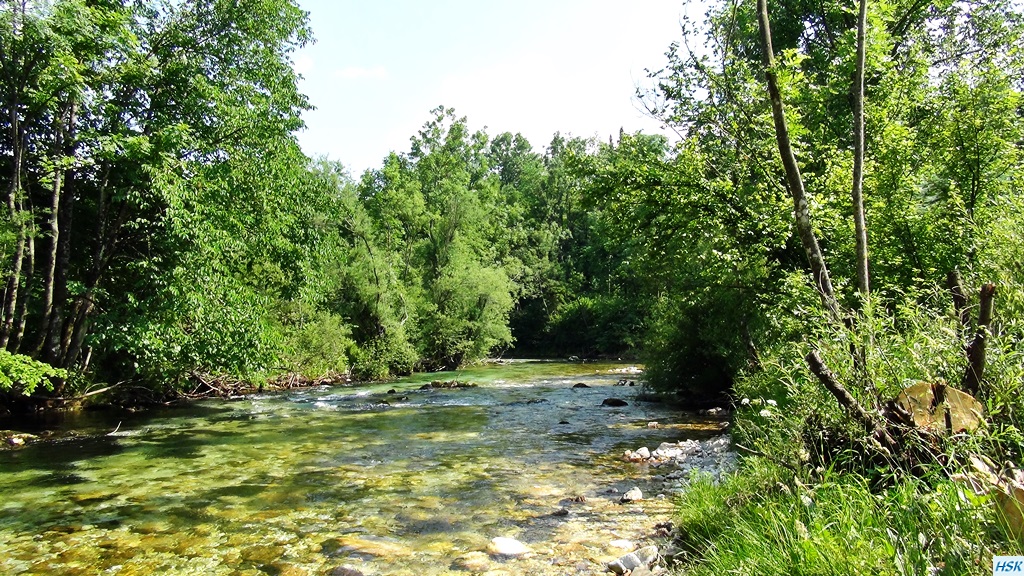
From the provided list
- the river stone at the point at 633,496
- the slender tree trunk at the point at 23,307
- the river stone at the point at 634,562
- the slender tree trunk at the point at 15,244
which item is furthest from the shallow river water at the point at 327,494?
the slender tree trunk at the point at 15,244

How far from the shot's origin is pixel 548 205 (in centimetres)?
6806

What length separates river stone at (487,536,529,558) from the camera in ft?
19.8

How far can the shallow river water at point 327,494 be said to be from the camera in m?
6.10

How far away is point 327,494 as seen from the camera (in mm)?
8617

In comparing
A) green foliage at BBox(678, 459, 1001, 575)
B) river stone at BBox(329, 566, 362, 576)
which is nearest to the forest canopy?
green foliage at BBox(678, 459, 1001, 575)

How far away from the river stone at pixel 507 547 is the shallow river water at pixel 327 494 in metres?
0.10

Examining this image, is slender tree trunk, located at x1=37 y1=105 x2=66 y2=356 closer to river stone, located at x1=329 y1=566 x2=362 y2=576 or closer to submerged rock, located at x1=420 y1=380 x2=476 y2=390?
river stone, located at x1=329 y1=566 x2=362 y2=576

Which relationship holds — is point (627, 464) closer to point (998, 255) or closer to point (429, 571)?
point (429, 571)

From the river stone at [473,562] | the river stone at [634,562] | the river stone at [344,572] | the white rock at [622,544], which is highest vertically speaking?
the river stone at [634,562]

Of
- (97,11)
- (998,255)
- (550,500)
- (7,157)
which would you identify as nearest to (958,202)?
(998,255)

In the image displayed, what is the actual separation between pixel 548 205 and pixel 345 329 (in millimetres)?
42793

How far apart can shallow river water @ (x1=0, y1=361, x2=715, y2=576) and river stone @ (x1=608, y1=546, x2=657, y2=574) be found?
0.38 m

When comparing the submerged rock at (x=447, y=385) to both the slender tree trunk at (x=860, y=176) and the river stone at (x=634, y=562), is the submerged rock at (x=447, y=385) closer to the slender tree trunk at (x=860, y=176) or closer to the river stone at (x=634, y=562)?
the river stone at (x=634, y=562)

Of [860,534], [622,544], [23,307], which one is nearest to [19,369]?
[23,307]
